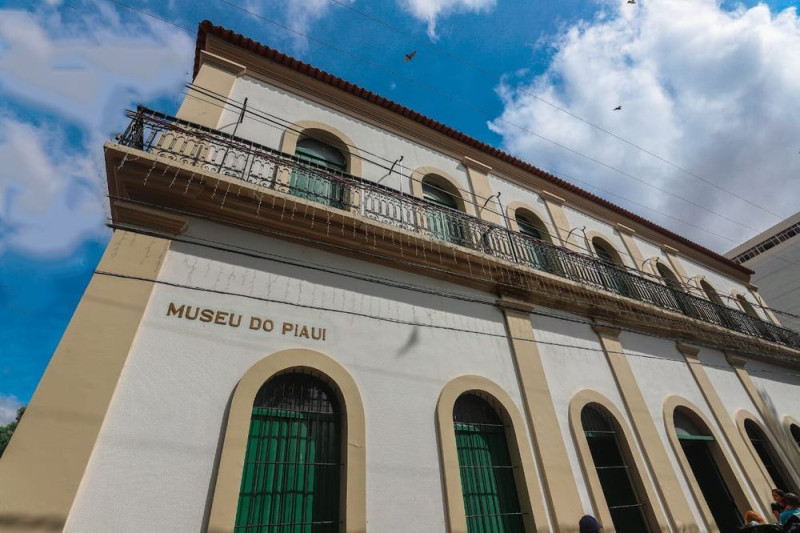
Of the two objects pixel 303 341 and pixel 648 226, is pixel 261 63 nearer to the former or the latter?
pixel 303 341

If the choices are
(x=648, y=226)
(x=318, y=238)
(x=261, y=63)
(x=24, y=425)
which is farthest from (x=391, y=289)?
(x=648, y=226)

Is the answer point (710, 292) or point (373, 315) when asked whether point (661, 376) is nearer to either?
point (373, 315)

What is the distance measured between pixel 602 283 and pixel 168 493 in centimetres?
799

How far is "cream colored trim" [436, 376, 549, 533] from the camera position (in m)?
4.04

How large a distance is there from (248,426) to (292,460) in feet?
1.96

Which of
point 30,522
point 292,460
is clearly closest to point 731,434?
point 292,460

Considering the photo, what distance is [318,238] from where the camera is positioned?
5.06m

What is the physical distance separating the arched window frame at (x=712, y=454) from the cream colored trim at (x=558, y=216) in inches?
151

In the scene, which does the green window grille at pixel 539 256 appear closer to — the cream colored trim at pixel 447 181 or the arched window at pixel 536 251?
the arched window at pixel 536 251

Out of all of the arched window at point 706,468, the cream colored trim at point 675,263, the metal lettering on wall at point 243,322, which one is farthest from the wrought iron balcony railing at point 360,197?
the cream colored trim at point 675,263

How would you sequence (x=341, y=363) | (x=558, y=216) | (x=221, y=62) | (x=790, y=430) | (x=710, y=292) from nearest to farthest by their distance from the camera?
(x=341, y=363)
(x=221, y=62)
(x=790, y=430)
(x=558, y=216)
(x=710, y=292)

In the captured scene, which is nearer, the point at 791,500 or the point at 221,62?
the point at 791,500

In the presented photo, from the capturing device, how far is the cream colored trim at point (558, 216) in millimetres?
8991

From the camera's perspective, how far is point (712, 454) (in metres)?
7.13
